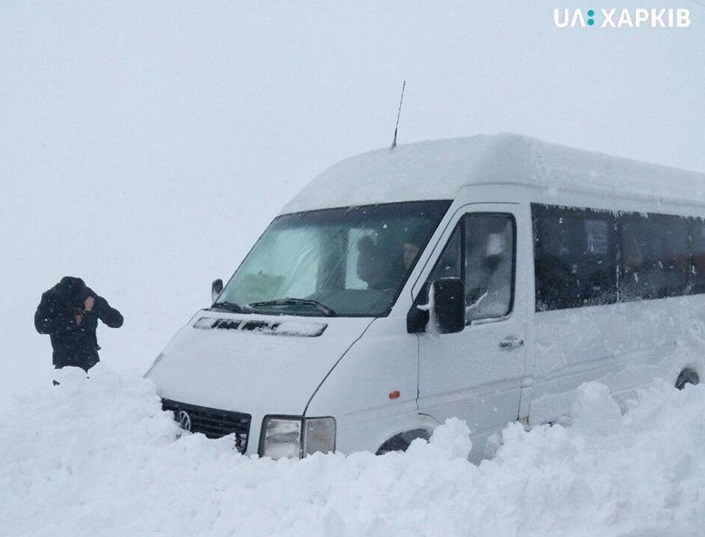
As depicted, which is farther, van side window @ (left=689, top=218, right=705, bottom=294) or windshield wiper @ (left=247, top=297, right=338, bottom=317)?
van side window @ (left=689, top=218, right=705, bottom=294)

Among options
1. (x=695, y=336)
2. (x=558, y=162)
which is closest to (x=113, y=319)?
(x=558, y=162)

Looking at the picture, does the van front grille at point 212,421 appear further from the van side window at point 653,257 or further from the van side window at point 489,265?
the van side window at point 653,257

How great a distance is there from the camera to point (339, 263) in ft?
15.7

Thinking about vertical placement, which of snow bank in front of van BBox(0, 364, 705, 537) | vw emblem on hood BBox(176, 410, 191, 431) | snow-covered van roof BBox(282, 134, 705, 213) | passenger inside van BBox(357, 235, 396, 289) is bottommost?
snow bank in front of van BBox(0, 364, 705, 537)

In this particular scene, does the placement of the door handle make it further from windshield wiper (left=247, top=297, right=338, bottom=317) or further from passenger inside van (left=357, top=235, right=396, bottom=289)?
windshield wiper (left=247, top=297, right=338, bottom=317)

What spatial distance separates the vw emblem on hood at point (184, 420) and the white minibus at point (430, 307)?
14 millimetres

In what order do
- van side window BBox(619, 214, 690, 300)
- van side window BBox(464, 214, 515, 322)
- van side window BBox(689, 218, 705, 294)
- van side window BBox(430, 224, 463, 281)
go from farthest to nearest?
van side window BBox(689, 218, 705, 294), van side window BBox(619, 214, 690, 300), van side window BBox(464, 214, 515, 322), van side window BBox(430, 224, 463, 281)

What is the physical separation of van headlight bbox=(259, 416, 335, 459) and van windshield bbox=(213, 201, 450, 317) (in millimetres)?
807

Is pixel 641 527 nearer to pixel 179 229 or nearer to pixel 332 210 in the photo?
pixel 332 210

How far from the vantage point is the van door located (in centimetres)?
451

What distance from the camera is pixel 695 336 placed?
712cm

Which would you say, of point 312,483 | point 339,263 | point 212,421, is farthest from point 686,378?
point 212,421

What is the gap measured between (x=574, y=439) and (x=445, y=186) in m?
1.91

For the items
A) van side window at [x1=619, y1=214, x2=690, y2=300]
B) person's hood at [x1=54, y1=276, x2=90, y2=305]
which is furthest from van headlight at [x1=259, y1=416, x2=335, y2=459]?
person's hood at [x1=54, y1=276, x2=90, y2=305]
